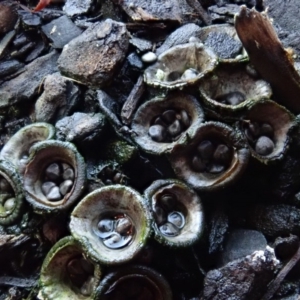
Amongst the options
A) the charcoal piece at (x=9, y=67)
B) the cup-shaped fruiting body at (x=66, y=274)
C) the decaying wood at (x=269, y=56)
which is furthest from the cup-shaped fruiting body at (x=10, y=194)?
the decaying wood at (x=269, y=56)

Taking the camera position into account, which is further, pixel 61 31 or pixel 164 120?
pixel 61 31

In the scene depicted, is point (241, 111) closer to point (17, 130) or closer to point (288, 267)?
point (288, 267)

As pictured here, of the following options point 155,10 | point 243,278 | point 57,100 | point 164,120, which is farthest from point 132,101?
point 243,278

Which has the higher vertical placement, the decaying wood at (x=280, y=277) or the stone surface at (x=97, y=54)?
the stone surface at (x=97, y=54)

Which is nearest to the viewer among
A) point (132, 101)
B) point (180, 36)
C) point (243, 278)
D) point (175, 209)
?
point (243, 278)

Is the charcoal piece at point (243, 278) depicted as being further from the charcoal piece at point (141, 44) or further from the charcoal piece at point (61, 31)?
the charcoal piece at point (61, 31)

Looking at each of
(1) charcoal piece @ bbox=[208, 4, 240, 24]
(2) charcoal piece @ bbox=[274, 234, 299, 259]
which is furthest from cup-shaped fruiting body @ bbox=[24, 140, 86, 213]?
(1) charcoal piece @ bbox=[208, 4, 240, 24]

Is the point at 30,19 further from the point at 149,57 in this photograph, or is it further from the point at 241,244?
the point at 241,244
